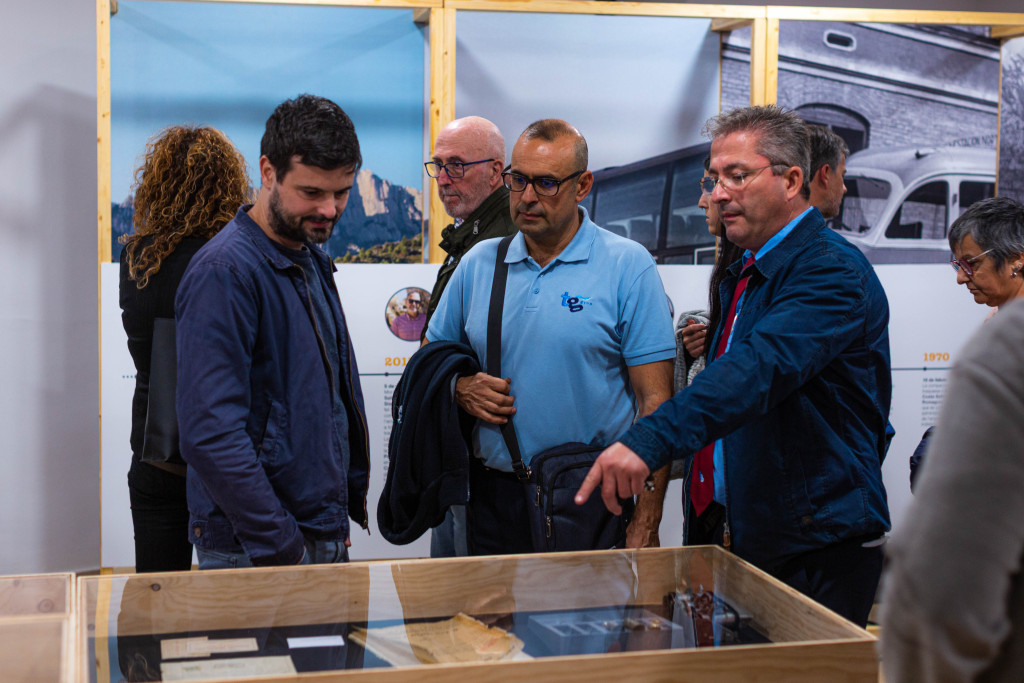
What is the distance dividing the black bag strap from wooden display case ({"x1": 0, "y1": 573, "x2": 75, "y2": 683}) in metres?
1.03

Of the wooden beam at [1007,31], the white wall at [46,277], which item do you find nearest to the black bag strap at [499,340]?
the white wall at [46,277]

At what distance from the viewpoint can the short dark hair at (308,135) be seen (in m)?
1.99

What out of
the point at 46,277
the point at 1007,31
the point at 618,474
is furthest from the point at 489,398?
the point at 1007,31

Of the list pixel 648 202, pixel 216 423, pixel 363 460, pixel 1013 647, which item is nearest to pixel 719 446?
pixel 363 460

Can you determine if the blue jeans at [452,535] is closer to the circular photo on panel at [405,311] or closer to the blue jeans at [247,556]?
the blue jeans at [247,556]

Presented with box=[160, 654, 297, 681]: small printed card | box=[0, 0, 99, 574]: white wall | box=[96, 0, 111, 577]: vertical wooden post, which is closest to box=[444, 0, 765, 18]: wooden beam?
box=[96, 0, 111, 577]: vertical wooden post

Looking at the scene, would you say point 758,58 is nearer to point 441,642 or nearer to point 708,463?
point 708,463

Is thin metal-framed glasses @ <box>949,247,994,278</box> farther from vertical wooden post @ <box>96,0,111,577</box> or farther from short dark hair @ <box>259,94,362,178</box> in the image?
vertical wooden post @ <box>96,0,111,577</box>

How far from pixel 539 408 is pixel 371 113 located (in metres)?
2.58

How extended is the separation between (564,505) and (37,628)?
3.77ft

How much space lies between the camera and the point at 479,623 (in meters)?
1.62

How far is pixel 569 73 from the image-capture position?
460 centimetres

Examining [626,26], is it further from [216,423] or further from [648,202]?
[216,423]

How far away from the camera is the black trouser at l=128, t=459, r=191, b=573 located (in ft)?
8.33
